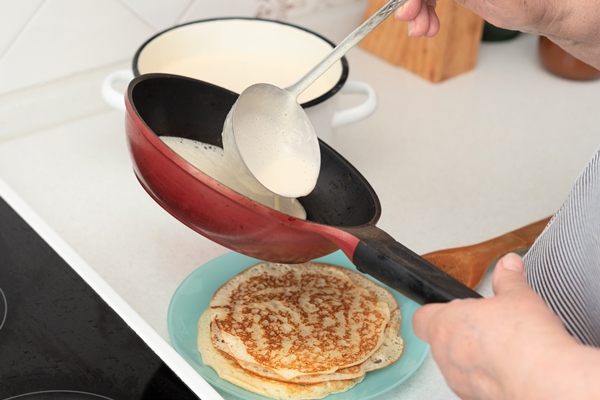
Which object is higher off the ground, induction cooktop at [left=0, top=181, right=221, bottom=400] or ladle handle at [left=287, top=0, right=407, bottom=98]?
ladle handle at [left=287, top=0, right=407, bottom=98]

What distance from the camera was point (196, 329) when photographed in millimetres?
687

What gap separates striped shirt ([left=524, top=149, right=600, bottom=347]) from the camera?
577mm

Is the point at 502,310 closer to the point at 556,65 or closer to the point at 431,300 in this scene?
the point at 431,300

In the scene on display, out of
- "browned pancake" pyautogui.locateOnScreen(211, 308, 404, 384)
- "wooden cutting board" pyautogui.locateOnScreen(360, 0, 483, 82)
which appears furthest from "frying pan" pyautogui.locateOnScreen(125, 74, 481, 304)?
"wooden cutting board" pyautogui.locateOnScreen(360, 0, 483, 82)

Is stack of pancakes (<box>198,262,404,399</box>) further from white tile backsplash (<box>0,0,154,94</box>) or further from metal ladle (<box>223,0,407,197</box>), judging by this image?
→ white tile backsplash (<box>0,0,154,94</box>)

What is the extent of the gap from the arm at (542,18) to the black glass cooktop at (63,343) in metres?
0.44

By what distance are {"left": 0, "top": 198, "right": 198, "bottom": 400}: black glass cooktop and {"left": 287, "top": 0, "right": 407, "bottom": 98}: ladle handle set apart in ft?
0.89

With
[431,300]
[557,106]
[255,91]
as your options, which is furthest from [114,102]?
[557,106]

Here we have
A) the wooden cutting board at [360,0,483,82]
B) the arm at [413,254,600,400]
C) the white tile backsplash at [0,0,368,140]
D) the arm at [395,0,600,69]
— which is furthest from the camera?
the wooden cutting board at [360,0,483,82]

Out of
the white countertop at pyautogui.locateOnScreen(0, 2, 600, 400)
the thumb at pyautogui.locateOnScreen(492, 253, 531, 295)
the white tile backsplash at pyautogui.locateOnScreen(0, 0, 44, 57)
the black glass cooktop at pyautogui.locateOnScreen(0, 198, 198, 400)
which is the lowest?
the white countertop at pyautogui.locateOnScreen(0, 2, 600, 400)

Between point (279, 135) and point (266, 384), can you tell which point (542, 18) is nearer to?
point (279, 135)

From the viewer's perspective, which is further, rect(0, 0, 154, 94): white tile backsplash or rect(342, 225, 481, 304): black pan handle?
rect(0, 0, 154, 94): white tile backsplash

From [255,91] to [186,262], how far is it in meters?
0.25

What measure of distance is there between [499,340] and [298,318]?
30 centimetres
